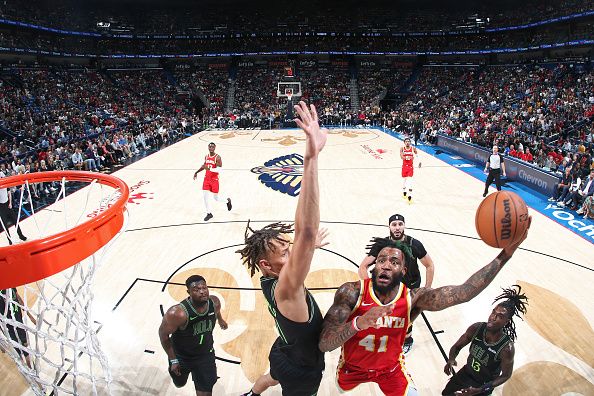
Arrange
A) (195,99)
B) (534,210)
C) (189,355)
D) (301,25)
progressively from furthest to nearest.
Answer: (301,25) → (195,99) → (534,210) → (189,355)

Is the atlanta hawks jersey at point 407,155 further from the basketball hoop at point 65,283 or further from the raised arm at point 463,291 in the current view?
the basketball hoop at point 65,283

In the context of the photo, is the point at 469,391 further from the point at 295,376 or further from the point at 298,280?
the point at 298,280

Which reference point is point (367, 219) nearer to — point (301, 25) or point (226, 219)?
point (226, 219)

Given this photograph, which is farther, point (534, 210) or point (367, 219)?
point (534, 210)

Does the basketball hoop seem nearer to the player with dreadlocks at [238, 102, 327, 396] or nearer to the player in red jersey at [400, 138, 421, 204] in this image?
A: the player with dreadlocks at [238, 102, 327, 396]

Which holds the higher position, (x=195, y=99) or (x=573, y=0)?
(x=573, y=0)

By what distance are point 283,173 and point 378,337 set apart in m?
11.0

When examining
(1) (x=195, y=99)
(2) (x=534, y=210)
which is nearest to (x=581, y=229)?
(2) (x=534, y=210)

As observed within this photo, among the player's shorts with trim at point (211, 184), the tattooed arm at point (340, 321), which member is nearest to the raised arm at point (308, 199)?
the tattooed arm at point (340, 321)

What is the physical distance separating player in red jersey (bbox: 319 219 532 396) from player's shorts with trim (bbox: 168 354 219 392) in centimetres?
122

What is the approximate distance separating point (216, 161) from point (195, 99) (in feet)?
97.9

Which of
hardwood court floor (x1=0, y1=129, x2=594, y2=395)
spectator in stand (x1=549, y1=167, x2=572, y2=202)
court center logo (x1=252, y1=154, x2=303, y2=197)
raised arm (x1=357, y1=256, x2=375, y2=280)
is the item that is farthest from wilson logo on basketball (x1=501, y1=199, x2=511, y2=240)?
spectator in stand (x1=549, y1=167, x2=572, y2=202)

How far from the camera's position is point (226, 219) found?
9.14 metres

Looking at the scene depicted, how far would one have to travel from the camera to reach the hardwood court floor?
4375mm
